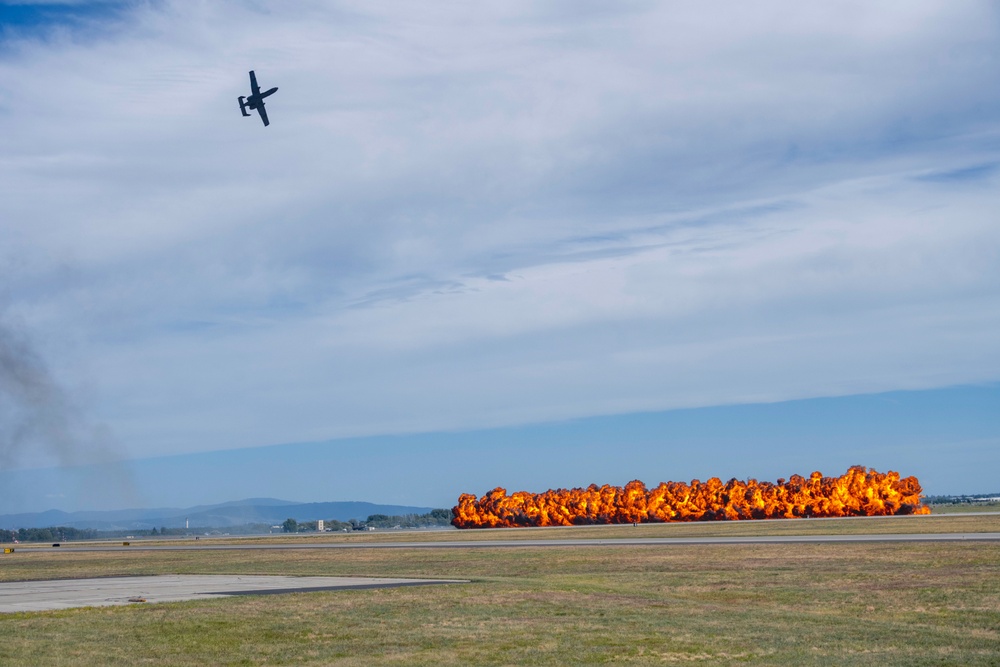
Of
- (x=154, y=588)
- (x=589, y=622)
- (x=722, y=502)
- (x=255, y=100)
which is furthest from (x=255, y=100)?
(x=722, y=502)

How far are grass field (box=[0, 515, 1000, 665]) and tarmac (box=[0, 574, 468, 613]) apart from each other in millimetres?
2334

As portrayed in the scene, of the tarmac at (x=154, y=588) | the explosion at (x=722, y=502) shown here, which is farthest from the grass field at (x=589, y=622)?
the explosion at (x=722, y=502)

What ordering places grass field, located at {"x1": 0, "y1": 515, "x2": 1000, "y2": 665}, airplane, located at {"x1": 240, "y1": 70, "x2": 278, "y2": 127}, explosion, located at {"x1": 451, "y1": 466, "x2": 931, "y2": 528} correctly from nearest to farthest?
grass field, located at {"x1": 0, "y1": 515, "x2": 1000, "y2": 665} → airplane, located at {"x1": 240, "y1": 70, "x2": 278, "y2": 127} → explosion, located at {"x1": 451, "y1": 466, "x2": 931, "y2": 528}

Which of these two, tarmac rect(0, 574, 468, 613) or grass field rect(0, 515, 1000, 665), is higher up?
tarmac rect(0, 574, 468, 613)

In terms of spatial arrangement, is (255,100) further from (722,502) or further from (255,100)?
(722,502)

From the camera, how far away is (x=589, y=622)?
27031 millimetres

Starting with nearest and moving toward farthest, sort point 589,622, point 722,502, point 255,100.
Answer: point 589,622
point 255,100
point 722,502

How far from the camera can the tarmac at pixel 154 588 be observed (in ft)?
108

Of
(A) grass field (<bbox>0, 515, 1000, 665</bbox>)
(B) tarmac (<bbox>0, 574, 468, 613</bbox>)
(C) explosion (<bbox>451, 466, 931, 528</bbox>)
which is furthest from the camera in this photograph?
(C) explosion (<bbox>451, 466, 931, 528</bbox>)

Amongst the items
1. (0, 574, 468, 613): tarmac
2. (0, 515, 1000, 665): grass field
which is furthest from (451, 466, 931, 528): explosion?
(0, 574, 468, 613): tarmac

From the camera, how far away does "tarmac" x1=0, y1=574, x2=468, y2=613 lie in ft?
108

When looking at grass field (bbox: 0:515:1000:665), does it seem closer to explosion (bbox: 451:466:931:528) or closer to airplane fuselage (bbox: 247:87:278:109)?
airplane fuselage (bbox: 247:87:278:109)

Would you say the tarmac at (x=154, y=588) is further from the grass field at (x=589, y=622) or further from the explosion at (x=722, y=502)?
the explosion at (x=722, y=502)

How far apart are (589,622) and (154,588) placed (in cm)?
1891
